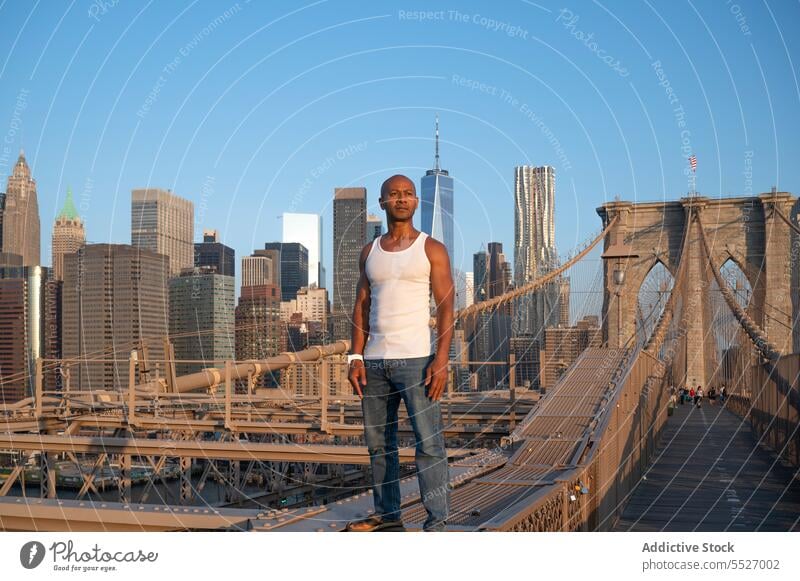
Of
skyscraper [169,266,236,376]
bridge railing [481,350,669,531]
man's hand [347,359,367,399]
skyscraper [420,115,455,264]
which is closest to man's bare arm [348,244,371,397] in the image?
man's hand [347,359,367,399]

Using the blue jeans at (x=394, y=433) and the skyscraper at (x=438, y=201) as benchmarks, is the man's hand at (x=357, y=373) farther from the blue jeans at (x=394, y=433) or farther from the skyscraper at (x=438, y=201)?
the skyscraper at (x=438, y=201)

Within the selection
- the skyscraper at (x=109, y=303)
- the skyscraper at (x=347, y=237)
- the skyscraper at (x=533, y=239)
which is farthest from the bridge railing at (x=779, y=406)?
the skyscraper at (x=109, y=303)

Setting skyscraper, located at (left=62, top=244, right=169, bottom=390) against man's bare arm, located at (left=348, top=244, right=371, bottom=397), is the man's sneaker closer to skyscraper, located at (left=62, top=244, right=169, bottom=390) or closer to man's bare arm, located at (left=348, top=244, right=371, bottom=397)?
man's bare arm, located at (left=348, top=244, right=371, bottom=397)

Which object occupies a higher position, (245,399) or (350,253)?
(350,253)

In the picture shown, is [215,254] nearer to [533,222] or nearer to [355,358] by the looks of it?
[355,358]

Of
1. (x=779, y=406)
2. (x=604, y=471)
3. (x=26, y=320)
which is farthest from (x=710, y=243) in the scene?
(x=604, y=471)

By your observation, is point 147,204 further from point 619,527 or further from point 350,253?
point 619,527
